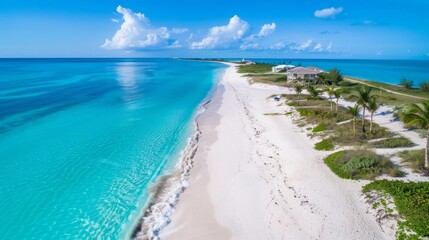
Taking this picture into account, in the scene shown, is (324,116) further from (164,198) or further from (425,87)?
(425,87)

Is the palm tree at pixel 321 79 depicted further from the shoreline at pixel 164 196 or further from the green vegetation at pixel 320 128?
the shoreline at pixel 164 196

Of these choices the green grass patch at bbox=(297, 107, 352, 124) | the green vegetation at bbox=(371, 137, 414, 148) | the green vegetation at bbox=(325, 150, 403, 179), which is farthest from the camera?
the green grass patch at bbox=(297, 107, 352, 124)

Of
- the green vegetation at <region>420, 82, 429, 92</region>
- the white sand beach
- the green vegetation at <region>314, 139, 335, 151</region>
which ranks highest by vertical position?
the green vegetation at <region>420, 82, 429, 92</region>

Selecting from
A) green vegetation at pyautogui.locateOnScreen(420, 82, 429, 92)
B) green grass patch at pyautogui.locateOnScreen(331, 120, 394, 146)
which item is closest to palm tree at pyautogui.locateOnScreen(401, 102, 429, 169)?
green grass patch at pyautogui.locateOnScreen(331, 120, 394, 146)

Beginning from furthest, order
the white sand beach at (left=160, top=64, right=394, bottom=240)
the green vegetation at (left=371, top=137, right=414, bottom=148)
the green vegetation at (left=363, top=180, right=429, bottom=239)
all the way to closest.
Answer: the green vegetation at (left=371, top=137, right=414, bottom=148)
the white sand beach at (left=160, top=64, right=394, bottom=240)
the green vegetation at (left=363, top=180, right=429, bottom=239)

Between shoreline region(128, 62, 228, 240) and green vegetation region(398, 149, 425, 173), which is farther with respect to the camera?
green vegetation region(398, 149, 425, 173)

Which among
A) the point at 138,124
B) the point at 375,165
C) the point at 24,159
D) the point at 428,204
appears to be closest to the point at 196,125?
the point at 138,124

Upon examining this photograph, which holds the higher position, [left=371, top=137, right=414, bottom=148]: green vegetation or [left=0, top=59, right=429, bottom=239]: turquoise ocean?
[left=371, top=137, right=414, bottom=148]: green vegetation

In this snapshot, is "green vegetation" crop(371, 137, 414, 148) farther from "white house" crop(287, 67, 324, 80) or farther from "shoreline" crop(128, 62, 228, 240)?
"white house" crop(287, 67, 324, 80)
